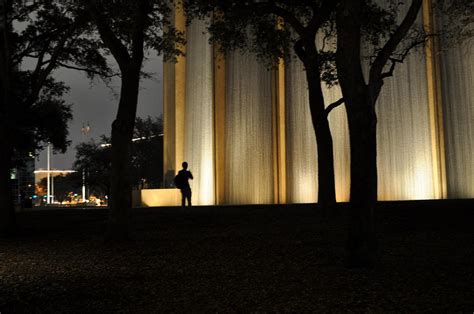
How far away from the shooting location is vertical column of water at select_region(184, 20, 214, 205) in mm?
29469

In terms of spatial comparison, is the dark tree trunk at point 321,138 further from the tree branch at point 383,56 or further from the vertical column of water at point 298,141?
the vertical column of water at point 298,141

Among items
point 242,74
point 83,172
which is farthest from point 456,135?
point 83,172

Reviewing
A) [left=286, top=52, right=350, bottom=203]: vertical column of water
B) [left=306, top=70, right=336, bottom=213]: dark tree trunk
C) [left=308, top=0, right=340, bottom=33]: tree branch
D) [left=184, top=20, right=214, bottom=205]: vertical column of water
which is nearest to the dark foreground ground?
[left=306, top=70, right=336, bottom=213]: dark tree trunk

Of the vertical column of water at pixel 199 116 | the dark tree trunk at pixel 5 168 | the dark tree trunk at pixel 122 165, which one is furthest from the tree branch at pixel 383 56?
the vertical column of water at pixel 199 116

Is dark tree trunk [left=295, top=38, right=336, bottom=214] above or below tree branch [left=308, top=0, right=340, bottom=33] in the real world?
below

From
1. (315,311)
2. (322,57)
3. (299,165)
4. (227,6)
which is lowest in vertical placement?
(315,311)

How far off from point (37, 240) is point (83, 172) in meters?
48.6

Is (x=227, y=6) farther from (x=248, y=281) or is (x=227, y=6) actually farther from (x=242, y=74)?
(x=242, y=74)

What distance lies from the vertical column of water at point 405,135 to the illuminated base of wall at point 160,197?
1069 cm

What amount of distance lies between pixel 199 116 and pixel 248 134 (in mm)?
3038

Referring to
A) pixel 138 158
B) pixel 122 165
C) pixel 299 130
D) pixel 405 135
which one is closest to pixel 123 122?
pixel 122 165

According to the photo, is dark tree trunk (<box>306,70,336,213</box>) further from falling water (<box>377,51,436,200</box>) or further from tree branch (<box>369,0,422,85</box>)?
falling water (<box>377,51,436,200</box>)

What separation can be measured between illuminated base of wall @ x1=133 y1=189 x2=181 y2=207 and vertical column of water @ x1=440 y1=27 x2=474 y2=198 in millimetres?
14088

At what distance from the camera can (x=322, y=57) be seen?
54.8ft
